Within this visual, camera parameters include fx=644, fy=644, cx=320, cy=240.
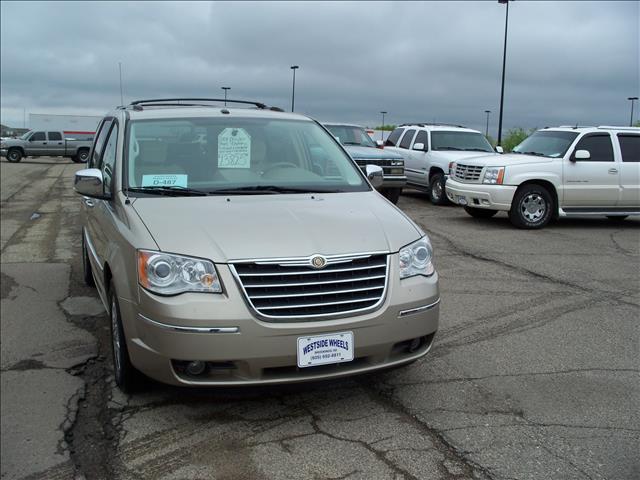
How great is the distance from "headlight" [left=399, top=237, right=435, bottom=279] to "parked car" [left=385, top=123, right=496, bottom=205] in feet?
35.4

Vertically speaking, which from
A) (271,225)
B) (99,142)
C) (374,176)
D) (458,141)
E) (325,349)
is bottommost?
(325,349)

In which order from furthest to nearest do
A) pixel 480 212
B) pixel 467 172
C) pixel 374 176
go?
pixel 480 212 < pixel 467 172 < pixel 374 176

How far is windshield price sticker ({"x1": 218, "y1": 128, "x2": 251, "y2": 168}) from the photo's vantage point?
483 cm

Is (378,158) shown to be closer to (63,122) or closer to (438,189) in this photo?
(438,189)

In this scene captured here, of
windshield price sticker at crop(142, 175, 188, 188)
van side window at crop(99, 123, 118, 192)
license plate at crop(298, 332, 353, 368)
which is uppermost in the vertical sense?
van side window at crop(99, 123, 118, 192)

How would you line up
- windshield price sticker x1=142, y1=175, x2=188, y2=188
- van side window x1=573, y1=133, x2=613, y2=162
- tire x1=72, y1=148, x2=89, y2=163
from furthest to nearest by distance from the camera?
1. tire x1=72, y1=148, x2=89, y2=163
2. van side window x1=573, y1=133, x2=613, y2=162
3. windshield price sticker x1=142, y1=175, x2=188, y2=188

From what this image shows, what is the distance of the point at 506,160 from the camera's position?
1150 cm

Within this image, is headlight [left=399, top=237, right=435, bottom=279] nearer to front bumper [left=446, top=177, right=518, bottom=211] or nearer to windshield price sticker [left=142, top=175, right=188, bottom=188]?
windshield price sticker [left=142, top=175, right=188, bottom=188]

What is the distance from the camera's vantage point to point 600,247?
31.7ft

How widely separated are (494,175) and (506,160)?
43 centimetres

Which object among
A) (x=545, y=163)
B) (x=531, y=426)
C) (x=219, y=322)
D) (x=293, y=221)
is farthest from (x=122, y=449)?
(x=545, y=163)

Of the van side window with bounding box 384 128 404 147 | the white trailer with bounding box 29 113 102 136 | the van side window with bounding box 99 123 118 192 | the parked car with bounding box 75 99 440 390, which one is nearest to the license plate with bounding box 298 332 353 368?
the parked car with bounding box 75 99 440 390

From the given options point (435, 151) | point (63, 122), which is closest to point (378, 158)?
point (435, 151)

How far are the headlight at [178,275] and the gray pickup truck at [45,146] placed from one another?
120ft
